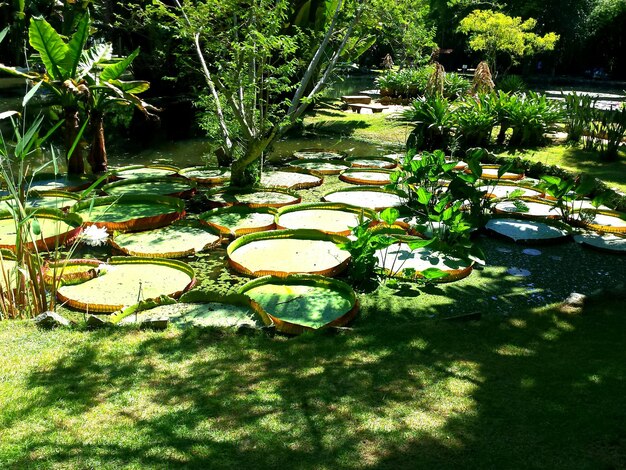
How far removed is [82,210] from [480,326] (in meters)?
4.92

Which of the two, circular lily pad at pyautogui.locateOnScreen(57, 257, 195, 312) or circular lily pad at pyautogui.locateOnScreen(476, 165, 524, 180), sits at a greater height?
circular lily pad at pyautogui.locateOnScreen(476, 165, 524, 180)

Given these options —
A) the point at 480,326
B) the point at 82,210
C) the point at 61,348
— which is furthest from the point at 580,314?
the point at 82,210

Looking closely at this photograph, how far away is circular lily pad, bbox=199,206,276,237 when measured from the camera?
6.13 metres

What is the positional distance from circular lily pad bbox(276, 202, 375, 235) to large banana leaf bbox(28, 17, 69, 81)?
400 centimetres

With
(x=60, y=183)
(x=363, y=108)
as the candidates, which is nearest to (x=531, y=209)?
(x=60, y=183)

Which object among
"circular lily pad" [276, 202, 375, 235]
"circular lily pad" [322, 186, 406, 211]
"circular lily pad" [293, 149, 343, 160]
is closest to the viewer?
"circular lily pad" [276, 202, 375, 235]

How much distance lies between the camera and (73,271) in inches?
189

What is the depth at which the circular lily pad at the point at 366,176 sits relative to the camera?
834cm

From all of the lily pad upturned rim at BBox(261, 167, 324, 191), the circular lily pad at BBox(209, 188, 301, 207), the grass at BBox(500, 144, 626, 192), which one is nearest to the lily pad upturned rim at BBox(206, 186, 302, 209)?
the circular lily pad at BBox(209, 188, 301, 207)

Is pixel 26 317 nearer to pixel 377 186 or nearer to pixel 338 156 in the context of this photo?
pixel 377 186

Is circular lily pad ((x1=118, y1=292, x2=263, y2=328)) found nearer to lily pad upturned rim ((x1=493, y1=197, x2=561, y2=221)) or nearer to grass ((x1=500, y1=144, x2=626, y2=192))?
lily pad upturned rim ((x1=493, y1=197, x2=561, y2=221))

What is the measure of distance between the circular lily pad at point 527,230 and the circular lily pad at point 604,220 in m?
0.37

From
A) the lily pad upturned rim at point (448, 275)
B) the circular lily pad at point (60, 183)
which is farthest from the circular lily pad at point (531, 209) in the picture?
the circular lily pad at point (60, 183)

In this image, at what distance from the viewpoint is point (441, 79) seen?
13680 mm
